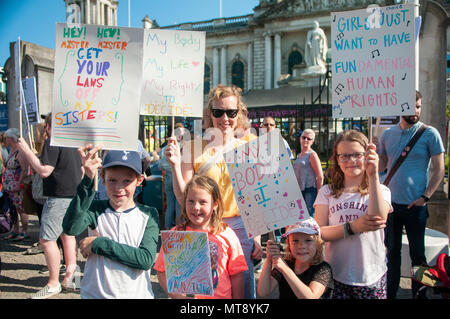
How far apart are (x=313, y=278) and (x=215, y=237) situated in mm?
555

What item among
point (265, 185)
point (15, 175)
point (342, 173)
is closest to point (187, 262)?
point (265, 185)

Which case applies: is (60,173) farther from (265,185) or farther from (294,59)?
(294,59)

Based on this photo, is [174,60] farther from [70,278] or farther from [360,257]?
[70,278]

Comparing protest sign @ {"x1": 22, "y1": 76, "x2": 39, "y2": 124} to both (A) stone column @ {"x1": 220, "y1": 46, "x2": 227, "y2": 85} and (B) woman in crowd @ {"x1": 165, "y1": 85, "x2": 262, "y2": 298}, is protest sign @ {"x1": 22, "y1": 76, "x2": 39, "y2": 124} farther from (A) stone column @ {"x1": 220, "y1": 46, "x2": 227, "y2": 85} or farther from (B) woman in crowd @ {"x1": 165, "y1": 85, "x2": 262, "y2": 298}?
(A) stone column @ {"x1": 220, "y1": 46, "x2": 227, "y2": 85}

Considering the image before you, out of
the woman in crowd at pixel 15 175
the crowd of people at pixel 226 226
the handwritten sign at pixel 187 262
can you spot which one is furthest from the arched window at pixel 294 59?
the handwritten sign at pixel 187 262

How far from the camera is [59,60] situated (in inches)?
82.1

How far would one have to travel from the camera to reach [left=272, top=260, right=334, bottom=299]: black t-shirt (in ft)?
6.37

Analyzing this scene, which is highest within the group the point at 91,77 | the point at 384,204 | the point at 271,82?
the point at 271,82

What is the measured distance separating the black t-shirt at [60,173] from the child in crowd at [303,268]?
2252 mm

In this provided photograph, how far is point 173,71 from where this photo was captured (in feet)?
7.77
